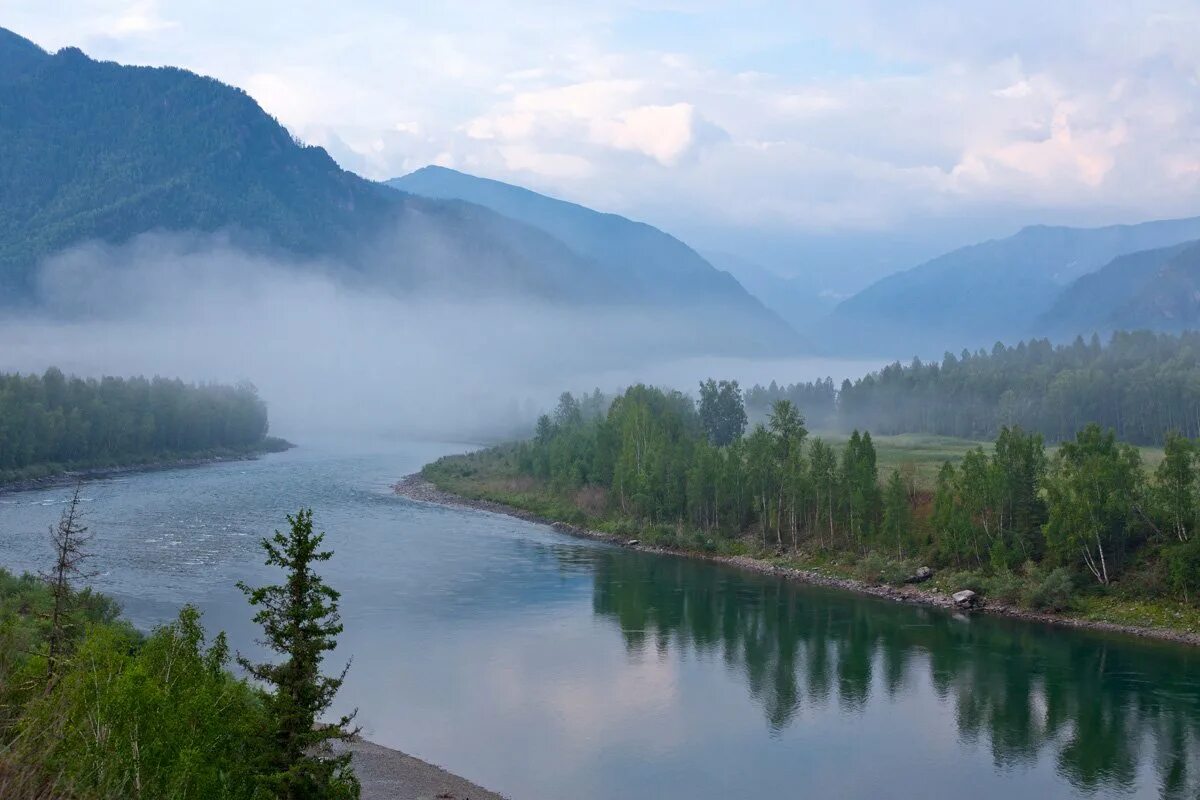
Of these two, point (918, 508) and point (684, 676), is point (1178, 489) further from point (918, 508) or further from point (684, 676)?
point (684, 676)

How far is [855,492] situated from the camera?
6644cm

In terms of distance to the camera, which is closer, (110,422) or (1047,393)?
(1047,393)

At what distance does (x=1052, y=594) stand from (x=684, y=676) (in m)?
22.8

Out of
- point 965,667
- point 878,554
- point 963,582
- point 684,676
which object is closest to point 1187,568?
point 963,582

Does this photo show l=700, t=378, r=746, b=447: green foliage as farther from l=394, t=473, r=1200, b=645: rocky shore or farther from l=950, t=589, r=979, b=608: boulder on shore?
l=950, t=589, r=979, b=608: boulder on shore

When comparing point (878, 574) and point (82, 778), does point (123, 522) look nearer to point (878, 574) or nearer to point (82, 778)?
point (878, 574)

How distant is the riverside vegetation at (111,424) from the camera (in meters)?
101

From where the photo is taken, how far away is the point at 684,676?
42438 mm

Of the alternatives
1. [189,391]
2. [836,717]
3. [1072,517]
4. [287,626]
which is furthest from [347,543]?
[189,391]

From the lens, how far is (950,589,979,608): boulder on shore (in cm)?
5544

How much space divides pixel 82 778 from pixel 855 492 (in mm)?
57981

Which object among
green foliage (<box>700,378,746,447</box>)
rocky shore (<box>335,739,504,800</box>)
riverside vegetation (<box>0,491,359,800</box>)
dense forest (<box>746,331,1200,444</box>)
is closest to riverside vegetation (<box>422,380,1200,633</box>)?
green foliage (<box>700,378,746,447</box>)

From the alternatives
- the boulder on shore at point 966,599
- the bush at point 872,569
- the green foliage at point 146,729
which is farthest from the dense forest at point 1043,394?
the green foliage at point 146,729

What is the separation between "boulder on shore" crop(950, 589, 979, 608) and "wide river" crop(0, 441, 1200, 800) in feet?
→ 6.76
